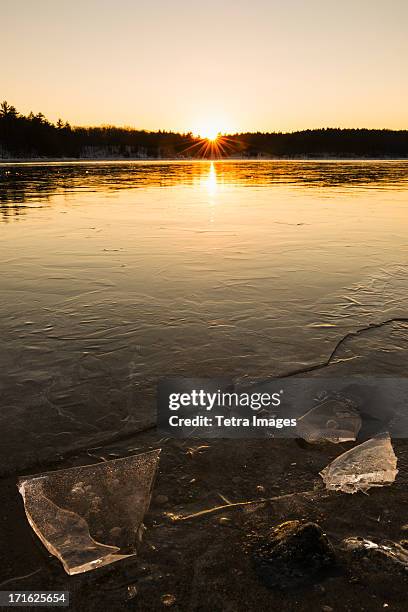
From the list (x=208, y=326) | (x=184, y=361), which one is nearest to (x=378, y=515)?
(x=184, y=361)

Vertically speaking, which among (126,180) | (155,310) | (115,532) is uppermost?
(126,180)

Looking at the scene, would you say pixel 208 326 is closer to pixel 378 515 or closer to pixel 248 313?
pixel 248 313

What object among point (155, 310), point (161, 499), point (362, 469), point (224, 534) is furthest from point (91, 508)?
point (155, 310)

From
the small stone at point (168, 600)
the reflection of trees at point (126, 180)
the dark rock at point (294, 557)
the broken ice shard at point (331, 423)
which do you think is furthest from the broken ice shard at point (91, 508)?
the reflection of trees at point (126, 180)

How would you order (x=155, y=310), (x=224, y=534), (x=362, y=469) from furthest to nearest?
1. (x=155, y=310)
2. (x=362, y=469)
3. (x=224, y=534)

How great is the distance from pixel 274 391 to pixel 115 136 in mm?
209283

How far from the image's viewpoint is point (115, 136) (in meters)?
196

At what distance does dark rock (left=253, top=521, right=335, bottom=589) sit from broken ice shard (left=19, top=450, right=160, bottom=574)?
25.0 inches

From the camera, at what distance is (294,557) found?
213cm

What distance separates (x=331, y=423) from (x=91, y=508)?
1.74m

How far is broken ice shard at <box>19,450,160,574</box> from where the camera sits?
2246 mm

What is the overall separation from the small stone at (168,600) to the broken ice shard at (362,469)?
113cm

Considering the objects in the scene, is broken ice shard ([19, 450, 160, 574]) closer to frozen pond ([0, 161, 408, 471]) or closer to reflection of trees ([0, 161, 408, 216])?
frozen pond ([0, 161, 408, 471])

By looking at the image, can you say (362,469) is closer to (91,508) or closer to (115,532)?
(115,532)
